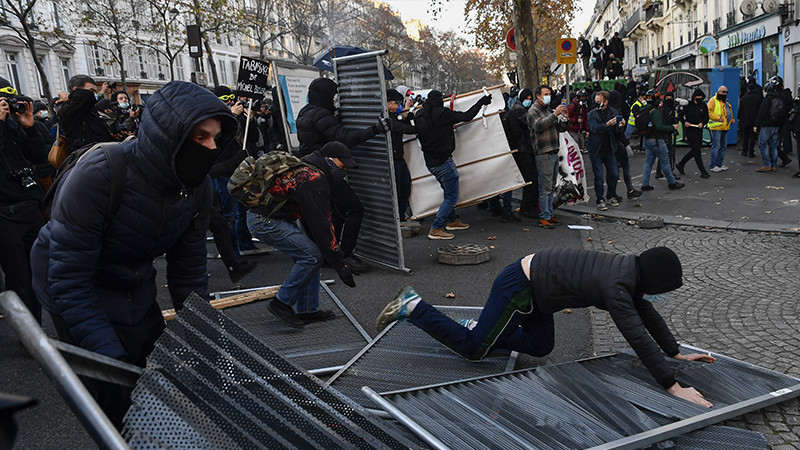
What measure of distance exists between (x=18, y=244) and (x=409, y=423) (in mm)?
3921

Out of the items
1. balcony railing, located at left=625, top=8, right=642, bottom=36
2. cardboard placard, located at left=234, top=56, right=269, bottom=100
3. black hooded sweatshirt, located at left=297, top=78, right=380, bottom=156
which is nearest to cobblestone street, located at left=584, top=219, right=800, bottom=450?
black hooded sweatshirt, located at left=297, top=78, right=380, bottom=156

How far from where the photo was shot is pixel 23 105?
17.7 feet

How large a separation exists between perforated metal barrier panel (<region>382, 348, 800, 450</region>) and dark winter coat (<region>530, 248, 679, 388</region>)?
226mm

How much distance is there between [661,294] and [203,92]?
2.72 meters

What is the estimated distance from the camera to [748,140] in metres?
15.7

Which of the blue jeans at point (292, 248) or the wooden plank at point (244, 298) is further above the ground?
the blue jeans at point (292, 248)

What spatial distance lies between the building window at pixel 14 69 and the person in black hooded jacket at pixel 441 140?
38173 mm

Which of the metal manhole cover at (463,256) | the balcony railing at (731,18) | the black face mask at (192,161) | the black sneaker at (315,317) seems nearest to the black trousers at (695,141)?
the metal manhole cover at (463,256)

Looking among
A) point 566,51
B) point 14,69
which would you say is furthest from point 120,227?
point 14,69

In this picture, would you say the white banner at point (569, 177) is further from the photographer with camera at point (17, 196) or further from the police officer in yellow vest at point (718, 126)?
the photographer with camera at point (17, 196)

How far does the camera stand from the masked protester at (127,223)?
96.0 inches

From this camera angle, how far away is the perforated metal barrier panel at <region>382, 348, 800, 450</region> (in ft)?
10.6

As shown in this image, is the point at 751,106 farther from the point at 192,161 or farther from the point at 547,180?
the point at 192,161

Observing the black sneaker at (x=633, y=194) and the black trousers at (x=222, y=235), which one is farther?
the black sneaker at (x=633, y=194)
